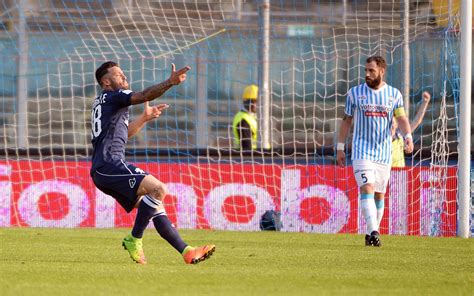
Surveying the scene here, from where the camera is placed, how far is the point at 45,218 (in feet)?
51.2

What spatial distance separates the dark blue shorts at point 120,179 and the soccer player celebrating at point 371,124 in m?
3.46

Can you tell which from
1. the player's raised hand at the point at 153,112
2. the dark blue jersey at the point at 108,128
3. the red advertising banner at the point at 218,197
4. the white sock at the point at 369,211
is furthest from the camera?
the red advertising banner at the point at 218,197

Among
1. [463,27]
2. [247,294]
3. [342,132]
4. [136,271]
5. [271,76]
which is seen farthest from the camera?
[271,76]

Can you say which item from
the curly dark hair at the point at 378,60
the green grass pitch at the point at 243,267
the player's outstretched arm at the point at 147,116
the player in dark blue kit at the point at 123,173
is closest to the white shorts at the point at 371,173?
the green grass pitch at the point at 243,267

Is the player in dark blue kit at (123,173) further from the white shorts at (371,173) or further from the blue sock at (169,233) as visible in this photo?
the white shorts at (371,173)

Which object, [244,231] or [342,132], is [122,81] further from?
[244,231]

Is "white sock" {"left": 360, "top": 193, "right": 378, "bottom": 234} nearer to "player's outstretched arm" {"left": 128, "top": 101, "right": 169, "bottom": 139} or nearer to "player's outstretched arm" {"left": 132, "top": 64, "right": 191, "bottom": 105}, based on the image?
"player's outstretched arm" {"left": 128, "top": 101, "right": 169, "bottom": 139}

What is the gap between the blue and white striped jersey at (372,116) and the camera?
A: 40.7 ft

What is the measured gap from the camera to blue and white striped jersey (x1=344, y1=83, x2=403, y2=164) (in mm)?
12406

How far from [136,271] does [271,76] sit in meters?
9.81

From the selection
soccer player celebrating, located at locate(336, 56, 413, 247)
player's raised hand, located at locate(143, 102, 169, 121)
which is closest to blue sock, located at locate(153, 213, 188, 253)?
player's raised hand, located at locate(143, 102, 169, 121)

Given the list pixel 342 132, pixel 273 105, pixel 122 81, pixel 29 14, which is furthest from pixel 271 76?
pixel 122 81

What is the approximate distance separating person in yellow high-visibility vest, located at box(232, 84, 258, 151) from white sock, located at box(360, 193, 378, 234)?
4328mm

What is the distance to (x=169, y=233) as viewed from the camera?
368 inches
